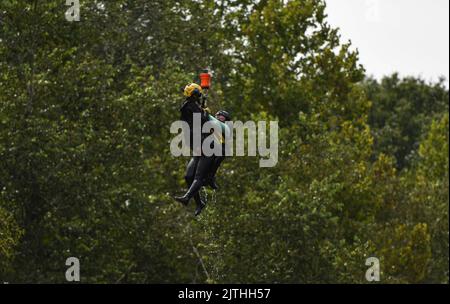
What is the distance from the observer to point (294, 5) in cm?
6431

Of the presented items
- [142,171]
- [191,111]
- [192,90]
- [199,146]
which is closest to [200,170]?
[199,146]

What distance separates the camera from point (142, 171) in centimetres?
4850

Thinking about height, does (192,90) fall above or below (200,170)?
above

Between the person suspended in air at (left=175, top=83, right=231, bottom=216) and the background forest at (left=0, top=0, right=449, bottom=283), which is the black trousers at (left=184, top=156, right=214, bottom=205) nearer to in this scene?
the person suspended in air at (left=175, top=83, right=231, bottom=216)

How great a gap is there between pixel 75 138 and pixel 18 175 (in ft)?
7.77

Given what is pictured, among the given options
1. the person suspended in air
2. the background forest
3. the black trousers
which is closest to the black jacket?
the person suspended in air

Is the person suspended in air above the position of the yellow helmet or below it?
below

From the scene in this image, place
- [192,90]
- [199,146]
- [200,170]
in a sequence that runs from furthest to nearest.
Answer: [200,170]
[199,146]
[192,90]

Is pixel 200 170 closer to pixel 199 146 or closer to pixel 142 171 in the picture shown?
pixel 199 146

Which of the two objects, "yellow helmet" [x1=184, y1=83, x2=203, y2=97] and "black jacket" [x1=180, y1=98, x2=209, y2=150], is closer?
"yellow helmet" [x1=184, y1=83, x2=203, y2=97]

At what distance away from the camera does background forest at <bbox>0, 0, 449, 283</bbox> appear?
149ft

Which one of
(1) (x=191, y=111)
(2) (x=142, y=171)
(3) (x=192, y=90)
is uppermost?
(3) (x=192, y=90)

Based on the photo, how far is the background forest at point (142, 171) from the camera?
149 ft
